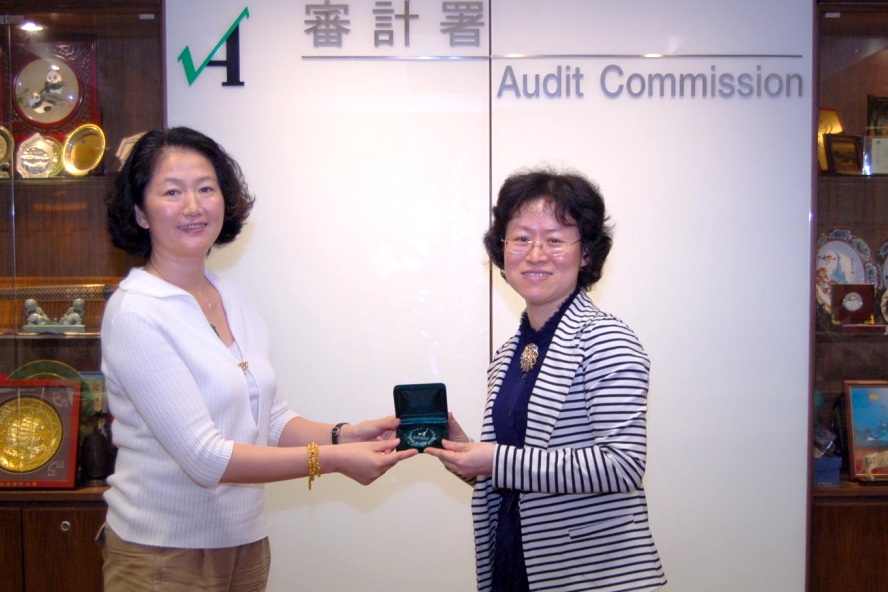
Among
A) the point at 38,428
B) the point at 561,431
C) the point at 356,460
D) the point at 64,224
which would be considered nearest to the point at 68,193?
the point at 64,224

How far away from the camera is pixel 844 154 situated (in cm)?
302

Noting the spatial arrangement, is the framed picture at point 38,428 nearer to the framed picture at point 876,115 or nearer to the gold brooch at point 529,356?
the gold brooch at point 529,356

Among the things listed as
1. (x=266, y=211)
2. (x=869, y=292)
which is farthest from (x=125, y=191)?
(x=869, y=292)

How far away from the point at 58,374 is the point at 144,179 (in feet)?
4.73

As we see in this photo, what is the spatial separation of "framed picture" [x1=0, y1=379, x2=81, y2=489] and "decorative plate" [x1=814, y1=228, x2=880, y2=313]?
281cm

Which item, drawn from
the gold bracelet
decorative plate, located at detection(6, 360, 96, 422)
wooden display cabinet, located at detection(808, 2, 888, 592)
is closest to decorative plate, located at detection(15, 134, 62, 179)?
decorative plate, located at detection(6, 360, 96, 422)

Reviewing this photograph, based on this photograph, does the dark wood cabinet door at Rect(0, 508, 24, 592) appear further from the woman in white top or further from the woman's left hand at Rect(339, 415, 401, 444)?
the woman's left hand at Rect(339, 415, 401, 444)

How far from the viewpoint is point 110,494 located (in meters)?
1.86

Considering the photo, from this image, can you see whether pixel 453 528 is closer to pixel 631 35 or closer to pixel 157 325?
pixel 157 325

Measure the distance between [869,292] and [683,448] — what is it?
3.01ft

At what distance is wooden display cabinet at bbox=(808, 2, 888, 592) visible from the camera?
288 centimetres

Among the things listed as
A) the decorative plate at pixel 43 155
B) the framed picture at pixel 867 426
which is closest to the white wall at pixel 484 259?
the framed picture at pixel 867 426

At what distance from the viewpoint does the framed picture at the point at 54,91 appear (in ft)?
9.75

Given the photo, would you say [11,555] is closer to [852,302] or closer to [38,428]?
[38,428]
